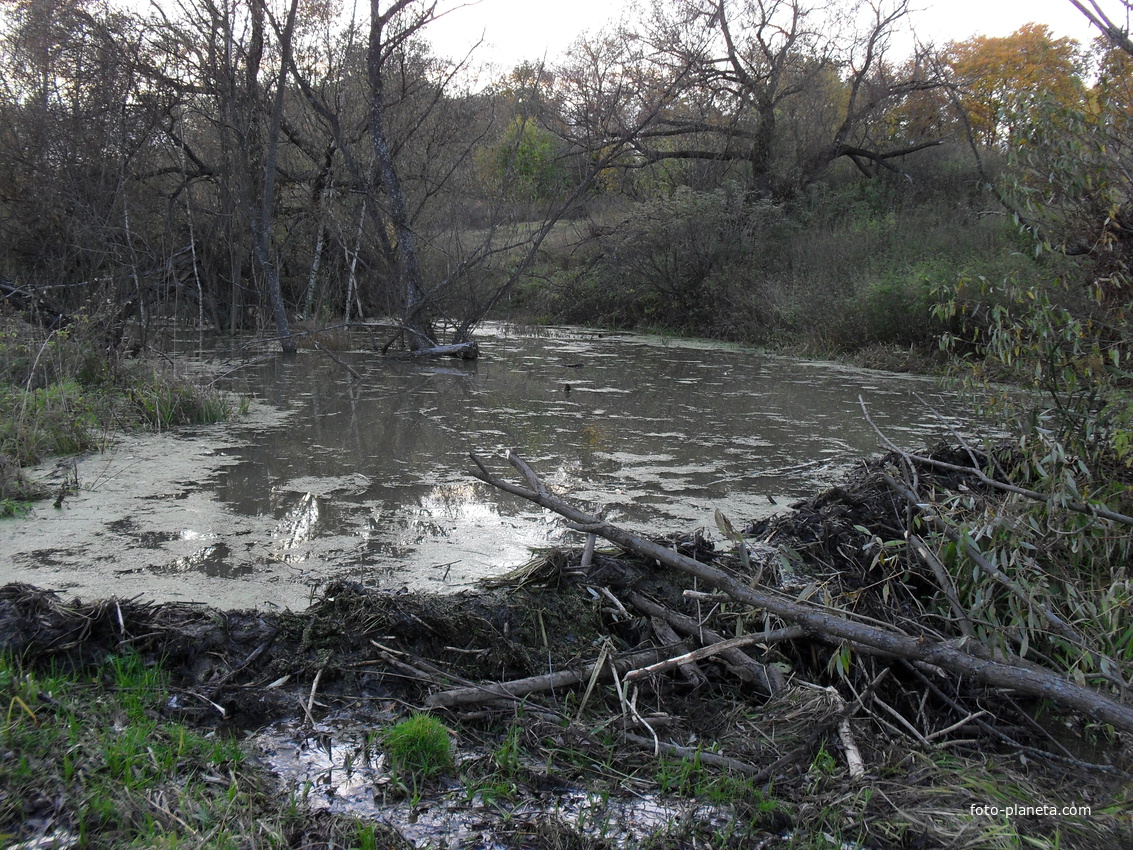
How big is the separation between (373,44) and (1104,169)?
9.91 metres

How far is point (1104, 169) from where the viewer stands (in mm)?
3834

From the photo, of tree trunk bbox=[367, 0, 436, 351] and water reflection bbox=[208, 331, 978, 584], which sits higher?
tree trunk bbox=[367, 0, 436, 351]

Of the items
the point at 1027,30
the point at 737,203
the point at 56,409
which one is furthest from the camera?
the point at 1027,30

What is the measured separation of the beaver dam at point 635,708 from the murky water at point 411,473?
Answer: 1.63 ft

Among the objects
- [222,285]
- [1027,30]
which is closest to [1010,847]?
[222,285]

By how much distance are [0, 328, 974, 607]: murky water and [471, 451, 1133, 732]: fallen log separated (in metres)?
1.01

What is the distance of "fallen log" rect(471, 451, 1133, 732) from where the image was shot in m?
2.38

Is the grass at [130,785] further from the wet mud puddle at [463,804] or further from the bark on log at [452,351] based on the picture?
the bark on log at [452,351]

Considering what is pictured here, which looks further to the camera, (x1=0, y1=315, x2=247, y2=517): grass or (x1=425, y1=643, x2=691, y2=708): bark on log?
(x1=0, y1=315, x2=247, y2=517): grass

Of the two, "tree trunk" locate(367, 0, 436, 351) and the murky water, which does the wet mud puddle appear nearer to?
the murky water

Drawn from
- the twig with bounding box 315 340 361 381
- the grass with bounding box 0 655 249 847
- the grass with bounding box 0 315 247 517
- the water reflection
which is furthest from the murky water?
the grass with bounding box 0 655 249 847

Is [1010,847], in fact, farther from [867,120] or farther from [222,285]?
[867,120]

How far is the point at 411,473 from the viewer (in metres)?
5.66

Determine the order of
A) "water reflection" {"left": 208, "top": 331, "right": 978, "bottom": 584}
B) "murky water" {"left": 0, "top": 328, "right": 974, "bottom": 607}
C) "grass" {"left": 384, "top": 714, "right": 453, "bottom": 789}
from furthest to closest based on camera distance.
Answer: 1. "water reflection" {"left": 208, "top": 331, "right": 978, "bottom": 584}
2. "murky water" {"left": 0, "top": 328, "right": 974, "bottom": 607}
3. "grass" {"left": 384, "top": 714, "right": 453, "bottom": 789}
